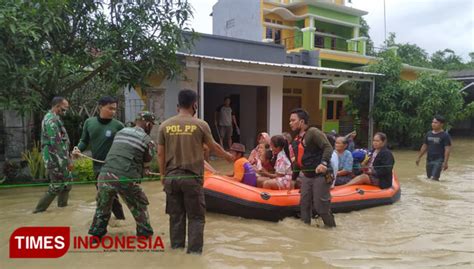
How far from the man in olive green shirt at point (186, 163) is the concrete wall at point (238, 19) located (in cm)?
1750

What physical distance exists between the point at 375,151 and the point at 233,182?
99.1 inches

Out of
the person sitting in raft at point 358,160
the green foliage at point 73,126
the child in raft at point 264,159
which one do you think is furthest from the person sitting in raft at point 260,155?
the green foliage at point 73,126

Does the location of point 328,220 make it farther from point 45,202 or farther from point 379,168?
point 45,202

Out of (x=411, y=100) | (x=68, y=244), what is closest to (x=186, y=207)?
(x=68, y=244)

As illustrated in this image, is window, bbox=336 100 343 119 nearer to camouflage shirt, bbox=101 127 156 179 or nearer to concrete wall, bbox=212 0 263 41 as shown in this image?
concrete wall, bbox=212 0 263 41

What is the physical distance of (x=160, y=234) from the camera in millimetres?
4652

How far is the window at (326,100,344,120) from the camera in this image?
1670 cm

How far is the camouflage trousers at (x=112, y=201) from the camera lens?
157 inches

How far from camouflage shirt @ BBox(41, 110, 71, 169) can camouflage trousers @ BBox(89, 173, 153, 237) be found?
5.01ft

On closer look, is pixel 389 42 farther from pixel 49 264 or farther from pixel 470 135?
pixel 49 264

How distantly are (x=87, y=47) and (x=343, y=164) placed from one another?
540 cm

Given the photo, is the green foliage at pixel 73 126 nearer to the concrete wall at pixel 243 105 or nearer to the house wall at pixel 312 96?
the concrete wall at pixel 243 105

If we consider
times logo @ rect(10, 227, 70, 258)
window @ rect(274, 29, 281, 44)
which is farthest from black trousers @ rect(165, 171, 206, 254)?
window @ rect(274, 29, 281, 44)

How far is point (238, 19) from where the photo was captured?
22.0 m
